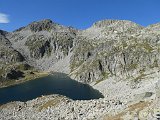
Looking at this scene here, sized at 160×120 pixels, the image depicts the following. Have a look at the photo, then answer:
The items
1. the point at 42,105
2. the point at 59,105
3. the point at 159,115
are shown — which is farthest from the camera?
the point at 42,105

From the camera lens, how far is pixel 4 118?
10312 cm

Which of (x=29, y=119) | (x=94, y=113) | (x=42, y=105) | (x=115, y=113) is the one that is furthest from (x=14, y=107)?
(x=115, y=113)

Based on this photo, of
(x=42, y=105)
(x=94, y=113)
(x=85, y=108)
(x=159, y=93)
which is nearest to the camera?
(x=159, y=93)

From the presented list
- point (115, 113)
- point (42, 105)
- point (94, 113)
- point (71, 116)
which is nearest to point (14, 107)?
point (42, 105)

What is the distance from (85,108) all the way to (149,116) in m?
33.7

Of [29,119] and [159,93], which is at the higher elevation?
[159,93]

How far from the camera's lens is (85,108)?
86000 mm

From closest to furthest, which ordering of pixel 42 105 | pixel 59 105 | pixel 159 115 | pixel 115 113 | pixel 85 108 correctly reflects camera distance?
pixel 159 115 → pixel 115 113 → pixel 85 108 → pixel 59 105 → pixel 42 105

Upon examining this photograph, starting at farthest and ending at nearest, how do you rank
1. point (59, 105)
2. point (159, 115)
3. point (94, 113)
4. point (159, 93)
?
point (59, 105) → point (94, 113) → point (159, 93) → point (159, 115)

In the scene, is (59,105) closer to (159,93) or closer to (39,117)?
(39,117)

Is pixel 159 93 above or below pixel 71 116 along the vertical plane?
above

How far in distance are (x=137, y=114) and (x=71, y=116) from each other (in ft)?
90.3

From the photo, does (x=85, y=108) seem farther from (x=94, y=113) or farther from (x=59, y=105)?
(x=59, y=105)

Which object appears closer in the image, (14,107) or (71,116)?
(71,116)
